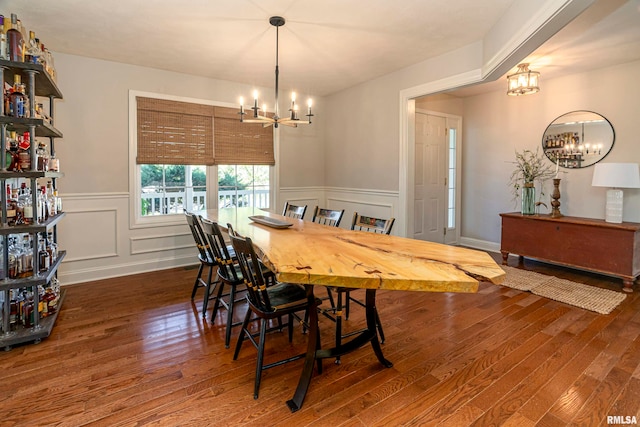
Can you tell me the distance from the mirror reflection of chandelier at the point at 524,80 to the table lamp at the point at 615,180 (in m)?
1.14

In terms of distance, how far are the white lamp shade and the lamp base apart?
141 millimetres

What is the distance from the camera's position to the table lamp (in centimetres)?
358

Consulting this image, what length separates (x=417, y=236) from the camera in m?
5.22

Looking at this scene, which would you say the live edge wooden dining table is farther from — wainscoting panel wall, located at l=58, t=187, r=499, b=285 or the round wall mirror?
the round wall mirror

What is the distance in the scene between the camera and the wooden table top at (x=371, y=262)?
146 centimetres

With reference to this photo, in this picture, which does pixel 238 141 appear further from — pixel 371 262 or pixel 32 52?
pixel 371 262

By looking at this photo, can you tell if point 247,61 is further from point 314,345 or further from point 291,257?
point 314,345

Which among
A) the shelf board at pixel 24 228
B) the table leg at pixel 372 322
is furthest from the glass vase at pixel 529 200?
the shelf board at pixel 24 228

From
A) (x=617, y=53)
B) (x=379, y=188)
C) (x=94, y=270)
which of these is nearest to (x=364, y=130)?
(x=379, y=188)

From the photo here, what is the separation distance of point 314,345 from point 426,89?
130 inches

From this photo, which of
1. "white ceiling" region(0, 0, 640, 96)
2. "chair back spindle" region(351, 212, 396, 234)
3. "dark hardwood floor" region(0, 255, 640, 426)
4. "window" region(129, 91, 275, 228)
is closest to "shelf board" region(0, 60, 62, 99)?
"white ceiling" region(0, 0, 640, 96)

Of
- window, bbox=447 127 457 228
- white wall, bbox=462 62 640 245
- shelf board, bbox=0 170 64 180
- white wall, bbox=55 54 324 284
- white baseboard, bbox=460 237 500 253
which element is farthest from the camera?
window, bbox=447 127 457 228

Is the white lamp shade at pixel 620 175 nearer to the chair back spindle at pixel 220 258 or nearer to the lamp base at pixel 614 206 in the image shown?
the lamp base at pixel 614 206

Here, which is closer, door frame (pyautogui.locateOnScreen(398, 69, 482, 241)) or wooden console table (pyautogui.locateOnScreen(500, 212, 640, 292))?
wooden console table (pyautogui.locateOnScreen(500, 212, 640, 292))
